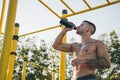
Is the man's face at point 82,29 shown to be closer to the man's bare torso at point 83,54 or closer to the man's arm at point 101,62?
the man's bare torso at point 83,54

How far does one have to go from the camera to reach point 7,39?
1516mm

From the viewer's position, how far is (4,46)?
4.92 ft

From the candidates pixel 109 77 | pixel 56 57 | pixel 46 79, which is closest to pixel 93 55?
pixel 109 77

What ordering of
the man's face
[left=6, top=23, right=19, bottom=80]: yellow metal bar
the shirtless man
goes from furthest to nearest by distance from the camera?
[left=6, top=23, right=19, bottom=80]: yellow metal bar < the man's face < the shirtless man

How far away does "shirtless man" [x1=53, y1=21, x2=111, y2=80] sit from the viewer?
2.32 m

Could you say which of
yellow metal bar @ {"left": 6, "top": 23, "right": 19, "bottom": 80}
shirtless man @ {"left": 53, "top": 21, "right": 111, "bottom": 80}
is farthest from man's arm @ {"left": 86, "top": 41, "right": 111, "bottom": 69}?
yellow metal bar @ {"left": 6, "top": 23, "right": 19, "bottom": 80}

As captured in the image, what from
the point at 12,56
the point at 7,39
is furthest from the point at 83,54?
the point at 12,56

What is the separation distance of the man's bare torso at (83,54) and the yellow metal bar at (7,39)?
102 centimetres

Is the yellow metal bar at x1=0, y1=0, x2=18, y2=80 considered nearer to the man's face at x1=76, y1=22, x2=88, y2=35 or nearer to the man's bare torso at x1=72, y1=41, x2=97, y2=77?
the man's bare torso at x1=72, y1=41, x2=97, y2=77

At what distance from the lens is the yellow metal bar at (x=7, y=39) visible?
1438 millimetres

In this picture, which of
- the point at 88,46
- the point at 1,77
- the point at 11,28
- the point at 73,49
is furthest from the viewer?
the point at 73,49

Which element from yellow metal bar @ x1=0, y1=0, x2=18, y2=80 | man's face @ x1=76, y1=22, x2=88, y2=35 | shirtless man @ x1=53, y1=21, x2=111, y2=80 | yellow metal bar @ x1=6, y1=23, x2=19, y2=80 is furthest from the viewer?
yellow metal bar @ x1=6, y1=23, x2=19, y2=80

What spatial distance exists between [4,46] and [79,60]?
1.05 metres

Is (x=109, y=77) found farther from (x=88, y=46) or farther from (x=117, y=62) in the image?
(x=88, y=46)
